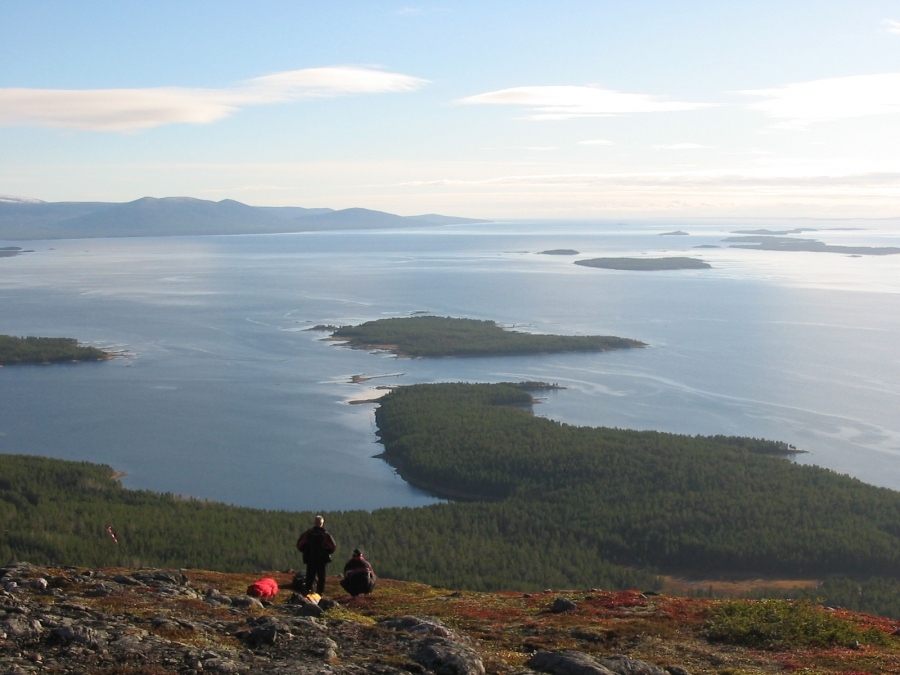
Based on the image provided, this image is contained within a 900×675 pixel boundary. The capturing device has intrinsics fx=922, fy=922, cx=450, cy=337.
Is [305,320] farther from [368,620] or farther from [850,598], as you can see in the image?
[368,620]

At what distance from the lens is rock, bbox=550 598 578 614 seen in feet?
59.5

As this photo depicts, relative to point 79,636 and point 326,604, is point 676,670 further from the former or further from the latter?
point 79,636

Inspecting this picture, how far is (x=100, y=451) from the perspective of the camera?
61.1m

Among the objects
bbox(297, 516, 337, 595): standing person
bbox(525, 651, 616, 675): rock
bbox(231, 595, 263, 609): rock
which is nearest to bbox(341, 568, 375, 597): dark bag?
bbox(297, 516, 337, 595): standing person

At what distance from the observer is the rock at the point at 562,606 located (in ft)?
59.5

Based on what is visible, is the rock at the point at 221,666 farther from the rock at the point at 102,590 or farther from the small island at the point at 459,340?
the small island at the point at 459,340

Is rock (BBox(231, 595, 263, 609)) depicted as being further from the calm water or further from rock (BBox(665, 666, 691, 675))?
the calm water

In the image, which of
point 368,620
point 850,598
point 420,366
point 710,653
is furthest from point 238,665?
point 420,366

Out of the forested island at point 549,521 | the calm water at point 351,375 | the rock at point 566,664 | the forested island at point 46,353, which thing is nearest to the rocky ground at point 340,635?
the rock at point 566,664

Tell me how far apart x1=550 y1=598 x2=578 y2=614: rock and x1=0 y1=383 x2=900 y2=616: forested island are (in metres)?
17.3

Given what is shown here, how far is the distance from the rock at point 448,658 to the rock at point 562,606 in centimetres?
515

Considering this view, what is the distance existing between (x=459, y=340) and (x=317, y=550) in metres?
86.4

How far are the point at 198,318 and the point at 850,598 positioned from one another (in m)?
99.8

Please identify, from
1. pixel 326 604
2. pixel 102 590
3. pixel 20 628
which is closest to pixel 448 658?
pixel 326 604
